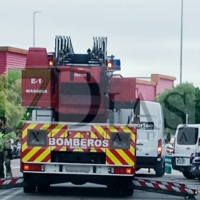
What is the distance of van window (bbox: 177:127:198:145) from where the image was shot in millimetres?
29000

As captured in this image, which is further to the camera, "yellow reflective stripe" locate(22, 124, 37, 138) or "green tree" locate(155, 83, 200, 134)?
"green tree" locate(155, 83, 200, 134)

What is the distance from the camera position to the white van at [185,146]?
2867 cm

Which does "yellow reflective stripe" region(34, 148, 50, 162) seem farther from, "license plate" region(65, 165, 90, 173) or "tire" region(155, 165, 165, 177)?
"tire" region(155, 165, 165, 177)

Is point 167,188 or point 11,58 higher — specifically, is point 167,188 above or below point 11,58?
below

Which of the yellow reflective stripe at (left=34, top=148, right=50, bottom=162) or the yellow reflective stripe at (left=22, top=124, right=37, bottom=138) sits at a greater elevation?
the yellow reflective stripe at (left=22, top=124, right=37, bottom=138)

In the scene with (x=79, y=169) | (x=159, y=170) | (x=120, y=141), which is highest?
(x=120, y=141)

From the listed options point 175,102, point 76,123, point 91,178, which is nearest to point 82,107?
point 76,123

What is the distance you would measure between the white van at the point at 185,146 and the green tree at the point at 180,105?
4691 centimetres

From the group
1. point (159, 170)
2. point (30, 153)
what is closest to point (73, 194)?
point (30, 153)

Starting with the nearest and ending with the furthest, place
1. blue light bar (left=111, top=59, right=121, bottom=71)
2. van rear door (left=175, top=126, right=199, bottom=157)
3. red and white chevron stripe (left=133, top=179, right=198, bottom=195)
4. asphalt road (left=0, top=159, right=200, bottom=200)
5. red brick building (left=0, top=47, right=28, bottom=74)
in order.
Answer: red and white chevron stripe (left=133, top=179, right=198, bottom=195), asphalt road (left=0, top=159, right=200, bottom=200), blue light bar (left=111, top=59, right=121, bottom=71), van rear door (left=175, top=126, right=199, bottom=157), red brick building (left=0, top=47, right=28, bottom=74)

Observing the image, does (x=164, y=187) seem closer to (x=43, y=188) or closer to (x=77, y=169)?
(x=77, y=169)

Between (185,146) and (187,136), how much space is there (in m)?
0.44

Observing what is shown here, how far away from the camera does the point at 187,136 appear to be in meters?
29.2

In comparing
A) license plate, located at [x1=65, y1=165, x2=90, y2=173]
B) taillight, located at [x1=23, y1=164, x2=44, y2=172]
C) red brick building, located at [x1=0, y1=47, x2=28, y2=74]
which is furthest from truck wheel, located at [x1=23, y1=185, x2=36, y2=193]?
red brick building, located at [x1=0, y1=47, x2=28, y2=74]
